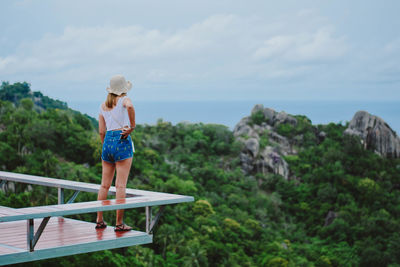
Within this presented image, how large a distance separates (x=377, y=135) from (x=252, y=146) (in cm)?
1446

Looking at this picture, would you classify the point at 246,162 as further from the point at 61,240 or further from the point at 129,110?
the point at 61,240

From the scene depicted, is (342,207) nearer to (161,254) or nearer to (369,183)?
(369,183)

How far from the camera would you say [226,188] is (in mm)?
50875

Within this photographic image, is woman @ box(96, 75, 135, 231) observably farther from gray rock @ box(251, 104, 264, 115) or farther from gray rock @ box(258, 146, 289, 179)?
gray rock @ box(251, 104, 264, 115)

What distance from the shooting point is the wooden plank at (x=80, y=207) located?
13.4 feet

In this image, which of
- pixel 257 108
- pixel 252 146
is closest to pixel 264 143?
pixel 252 146

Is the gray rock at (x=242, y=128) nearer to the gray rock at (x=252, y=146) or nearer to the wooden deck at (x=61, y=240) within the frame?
the gray rock at (x=252, y=146)

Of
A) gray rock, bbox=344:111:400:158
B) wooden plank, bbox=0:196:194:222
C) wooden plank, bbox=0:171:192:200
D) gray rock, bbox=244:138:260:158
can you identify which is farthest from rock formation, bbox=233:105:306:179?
wooden plank, bbox=0:196:194:222

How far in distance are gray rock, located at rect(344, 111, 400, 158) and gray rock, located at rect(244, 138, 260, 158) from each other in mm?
11223

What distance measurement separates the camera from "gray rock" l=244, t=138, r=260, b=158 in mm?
59594

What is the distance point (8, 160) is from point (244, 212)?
66.3ft

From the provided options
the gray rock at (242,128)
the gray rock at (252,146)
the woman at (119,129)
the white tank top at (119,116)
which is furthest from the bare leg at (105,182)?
the gray rock at (242,128)

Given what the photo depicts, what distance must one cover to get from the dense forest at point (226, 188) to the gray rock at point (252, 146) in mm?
1056

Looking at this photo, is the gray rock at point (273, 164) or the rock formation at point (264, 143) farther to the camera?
the rock formation at point (264, 143)
